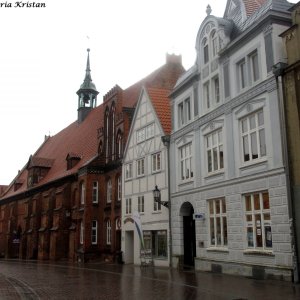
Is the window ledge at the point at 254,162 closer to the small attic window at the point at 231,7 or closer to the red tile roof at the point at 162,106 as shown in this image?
the red tile roof at the point at 162,106

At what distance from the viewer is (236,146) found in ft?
66.5

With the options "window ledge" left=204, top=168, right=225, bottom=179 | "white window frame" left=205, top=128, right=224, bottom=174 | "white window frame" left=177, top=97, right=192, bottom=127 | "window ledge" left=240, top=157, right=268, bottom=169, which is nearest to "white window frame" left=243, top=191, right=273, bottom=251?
"window ledge" left=240, top=157, right=268, bottom=169

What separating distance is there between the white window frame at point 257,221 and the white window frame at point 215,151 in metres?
2.73

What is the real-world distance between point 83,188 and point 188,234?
16476 millimetres

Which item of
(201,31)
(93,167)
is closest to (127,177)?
(93,167)

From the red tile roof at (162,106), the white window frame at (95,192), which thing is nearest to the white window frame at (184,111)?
the red tile roof at (162,106)

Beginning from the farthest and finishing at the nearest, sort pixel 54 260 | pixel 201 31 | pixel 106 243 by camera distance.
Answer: pixel 54 260, pixel 106 243, pixel 201 31

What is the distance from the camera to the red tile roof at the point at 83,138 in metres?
39.2

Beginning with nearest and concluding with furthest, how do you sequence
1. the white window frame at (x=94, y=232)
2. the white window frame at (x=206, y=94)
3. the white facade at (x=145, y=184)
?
the white window frame at (x=206, y=94) < the white facade at (x=145, y=184) < the white window frame at (x=94, y=232)

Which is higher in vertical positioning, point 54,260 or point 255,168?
point 255,168

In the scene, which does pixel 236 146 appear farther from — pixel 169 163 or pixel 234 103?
pixel 169 163

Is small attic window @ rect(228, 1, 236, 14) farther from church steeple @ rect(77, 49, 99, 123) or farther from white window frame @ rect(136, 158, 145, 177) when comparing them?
church steeple @ rect(77, 49, 99, 123)

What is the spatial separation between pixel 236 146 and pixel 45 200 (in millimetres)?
32470

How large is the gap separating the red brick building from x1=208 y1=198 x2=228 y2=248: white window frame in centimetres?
1371
